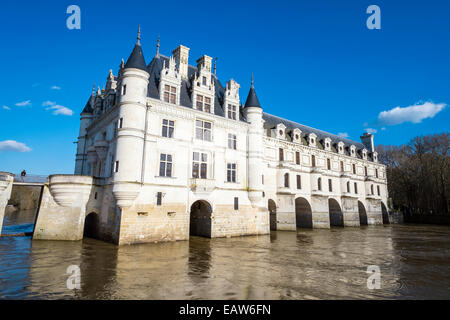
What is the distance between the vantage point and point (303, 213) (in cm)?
3634

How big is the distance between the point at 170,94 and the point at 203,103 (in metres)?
3.39

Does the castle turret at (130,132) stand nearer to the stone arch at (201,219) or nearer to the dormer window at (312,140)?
the stone arch at (201,219)

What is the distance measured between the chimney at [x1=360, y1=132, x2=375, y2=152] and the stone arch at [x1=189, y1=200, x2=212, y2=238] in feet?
140

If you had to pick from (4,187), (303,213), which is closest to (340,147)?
(303,213)

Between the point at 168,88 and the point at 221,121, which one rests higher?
the point at 168,88

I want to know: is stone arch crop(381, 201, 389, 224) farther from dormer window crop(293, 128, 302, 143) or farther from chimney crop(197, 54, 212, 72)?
chimney crop(197, 54, 212, 72)

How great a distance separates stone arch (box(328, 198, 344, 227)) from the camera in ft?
130

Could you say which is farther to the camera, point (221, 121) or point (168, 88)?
point (221, 121)

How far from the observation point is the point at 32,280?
10.2 metres

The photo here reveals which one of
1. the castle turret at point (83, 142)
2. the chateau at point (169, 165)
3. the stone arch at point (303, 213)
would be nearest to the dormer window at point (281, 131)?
the chateau at point (169, 165)
